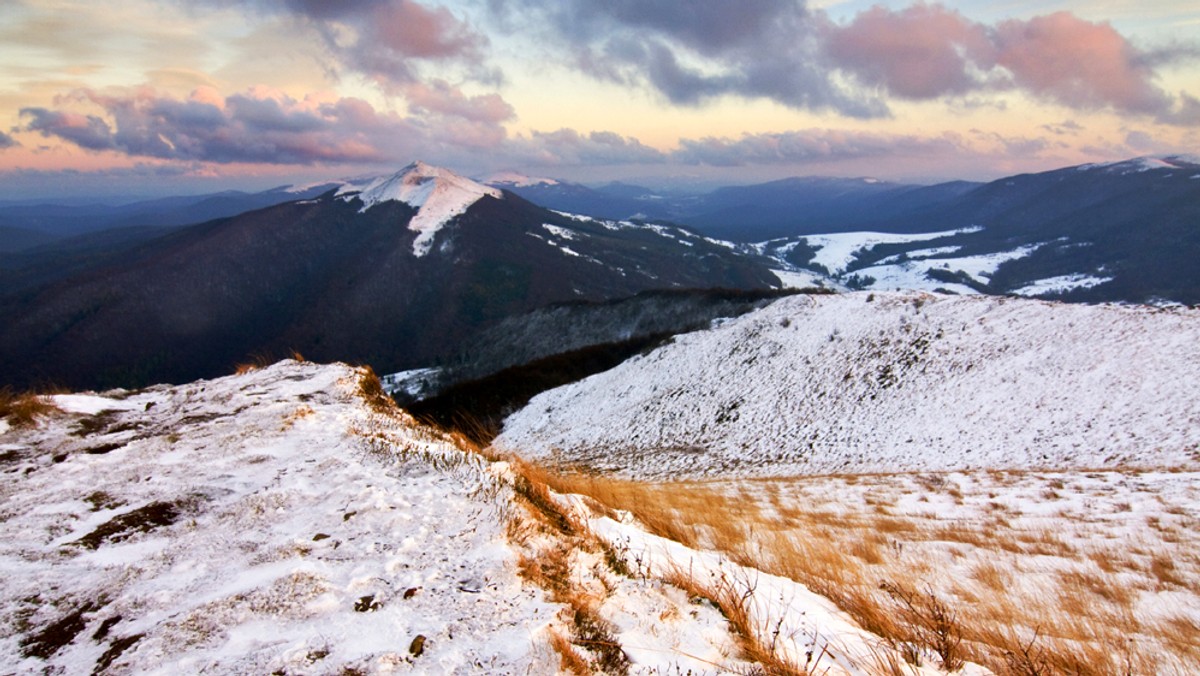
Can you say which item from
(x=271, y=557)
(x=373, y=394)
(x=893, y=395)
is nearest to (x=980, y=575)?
(x=271, y=557)

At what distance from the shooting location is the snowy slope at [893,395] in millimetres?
16078

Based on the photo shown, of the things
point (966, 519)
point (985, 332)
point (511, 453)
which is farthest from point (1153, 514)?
point (985, 332)

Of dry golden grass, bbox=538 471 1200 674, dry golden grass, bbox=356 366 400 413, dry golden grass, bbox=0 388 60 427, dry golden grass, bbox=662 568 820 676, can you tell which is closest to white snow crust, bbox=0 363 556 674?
dry golden grass, bbox=662 568 820 676

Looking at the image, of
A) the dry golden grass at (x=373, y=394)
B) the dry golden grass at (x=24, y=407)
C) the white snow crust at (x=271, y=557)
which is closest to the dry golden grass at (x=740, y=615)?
the white snow crust at (x=271, y=557)

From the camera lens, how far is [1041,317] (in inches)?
927

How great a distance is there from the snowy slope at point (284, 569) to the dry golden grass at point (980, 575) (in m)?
1.20

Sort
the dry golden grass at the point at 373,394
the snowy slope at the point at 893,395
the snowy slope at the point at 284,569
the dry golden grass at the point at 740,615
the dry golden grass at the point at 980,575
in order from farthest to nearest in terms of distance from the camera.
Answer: the snowy slope at the point at 893,395, the dry golden grass at the point at 373,394, the dry golden grass at the point at 980,575, the snowy slope at the point at 284,569, the dry golden grass at the point at 740,615

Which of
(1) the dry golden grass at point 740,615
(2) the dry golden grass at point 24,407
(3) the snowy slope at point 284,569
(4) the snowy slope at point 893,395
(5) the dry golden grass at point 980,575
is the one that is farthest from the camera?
(4) the snowy slope at point 893,395

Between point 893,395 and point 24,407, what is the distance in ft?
87.7

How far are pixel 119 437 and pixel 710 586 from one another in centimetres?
896

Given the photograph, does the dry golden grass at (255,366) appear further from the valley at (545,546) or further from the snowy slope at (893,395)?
the snowy slope at (893,395)

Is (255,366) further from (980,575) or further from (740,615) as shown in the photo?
(980,575)

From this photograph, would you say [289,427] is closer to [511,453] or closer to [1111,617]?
[511,453]

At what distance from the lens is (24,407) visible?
7.98 meters
